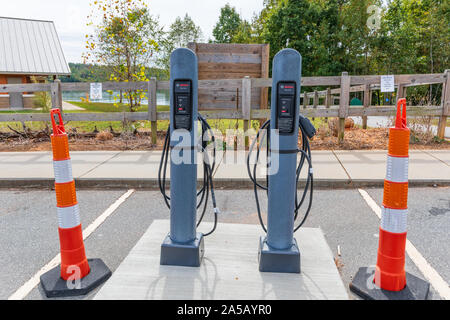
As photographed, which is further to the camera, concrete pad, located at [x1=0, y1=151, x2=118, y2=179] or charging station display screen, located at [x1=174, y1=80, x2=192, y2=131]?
concrete pad, located at [x1=0, y1=151, x2=118, y2=179]

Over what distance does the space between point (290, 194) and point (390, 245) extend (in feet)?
2.47

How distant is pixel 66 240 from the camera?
7.94 ft

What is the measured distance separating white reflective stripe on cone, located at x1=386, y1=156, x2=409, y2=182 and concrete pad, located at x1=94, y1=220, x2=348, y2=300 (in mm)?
849

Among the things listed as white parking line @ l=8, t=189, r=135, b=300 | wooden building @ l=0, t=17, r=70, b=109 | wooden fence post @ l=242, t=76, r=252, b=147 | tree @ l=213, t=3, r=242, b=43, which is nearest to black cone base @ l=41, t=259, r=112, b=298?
white parking line @ l=8, t=189, r=135, b=300

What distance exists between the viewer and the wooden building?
23.8m

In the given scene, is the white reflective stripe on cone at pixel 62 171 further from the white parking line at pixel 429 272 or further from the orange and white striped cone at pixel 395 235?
the white parking line at pixel 429 272

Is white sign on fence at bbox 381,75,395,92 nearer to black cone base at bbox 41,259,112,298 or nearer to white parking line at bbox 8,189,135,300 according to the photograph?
white parking line at bbox 8,189,135,300

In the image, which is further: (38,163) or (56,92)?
(56,92)

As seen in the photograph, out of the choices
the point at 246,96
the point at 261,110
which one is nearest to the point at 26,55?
the point at 246,96

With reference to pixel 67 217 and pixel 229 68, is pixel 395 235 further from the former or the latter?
pixel 229 68

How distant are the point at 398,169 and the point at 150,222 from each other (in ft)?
8.50

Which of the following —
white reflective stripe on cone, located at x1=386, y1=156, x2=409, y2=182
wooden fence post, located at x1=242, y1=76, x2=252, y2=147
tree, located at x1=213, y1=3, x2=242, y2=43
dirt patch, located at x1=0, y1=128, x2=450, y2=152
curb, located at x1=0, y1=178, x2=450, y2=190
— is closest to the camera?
white reflective stripe on cone, located at x1=386, y1=156, x2=409, y2=182

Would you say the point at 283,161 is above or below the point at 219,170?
above
